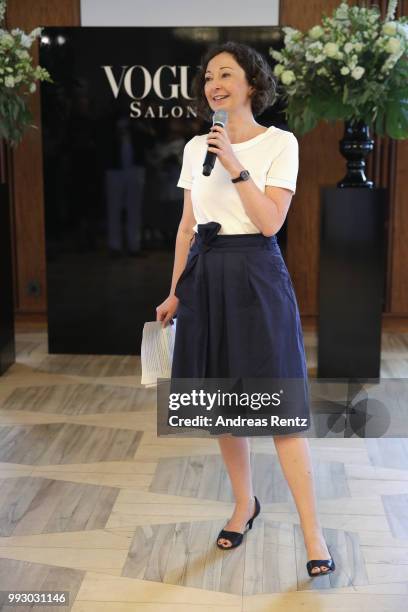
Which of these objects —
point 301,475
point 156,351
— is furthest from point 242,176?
point 301,475

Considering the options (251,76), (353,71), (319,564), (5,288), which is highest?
(353,71)

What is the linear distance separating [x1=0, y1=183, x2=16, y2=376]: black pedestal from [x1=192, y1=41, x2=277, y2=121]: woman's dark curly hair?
260 cm

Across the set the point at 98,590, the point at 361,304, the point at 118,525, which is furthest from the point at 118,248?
the point at 98,590

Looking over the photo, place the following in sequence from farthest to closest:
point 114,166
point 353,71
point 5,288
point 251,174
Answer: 1. point 114,166
2. point 5,288
3. point 353,71
4. point 251,174

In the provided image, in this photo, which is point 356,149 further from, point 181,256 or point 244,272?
point 244,272

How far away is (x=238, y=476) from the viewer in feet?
9.16

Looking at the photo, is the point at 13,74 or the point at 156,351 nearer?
the point at 156,351

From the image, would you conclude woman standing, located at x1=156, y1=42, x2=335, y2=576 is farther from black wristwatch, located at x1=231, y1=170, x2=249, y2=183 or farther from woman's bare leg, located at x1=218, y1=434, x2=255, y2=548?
woman's bare leg, located at x1=218, y1=434, x2=255, y2=548

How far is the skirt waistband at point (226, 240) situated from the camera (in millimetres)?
2477

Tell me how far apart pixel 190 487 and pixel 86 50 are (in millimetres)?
3017

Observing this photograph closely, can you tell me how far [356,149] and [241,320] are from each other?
239 cm

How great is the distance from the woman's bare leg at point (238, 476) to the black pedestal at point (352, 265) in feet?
6.30

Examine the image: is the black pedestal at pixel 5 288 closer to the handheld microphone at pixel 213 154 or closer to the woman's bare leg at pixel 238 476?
the woman's bare leg at pixel 238 476

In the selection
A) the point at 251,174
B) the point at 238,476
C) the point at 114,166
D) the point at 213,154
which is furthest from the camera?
the point at 114,166
